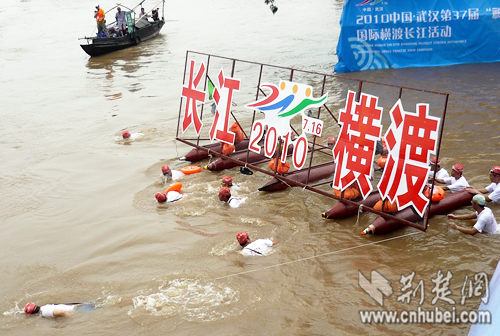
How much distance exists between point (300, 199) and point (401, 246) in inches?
133

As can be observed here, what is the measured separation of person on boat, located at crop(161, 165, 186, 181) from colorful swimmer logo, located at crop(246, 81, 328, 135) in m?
3.52

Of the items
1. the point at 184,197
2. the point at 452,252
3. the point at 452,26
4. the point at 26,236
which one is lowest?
the point at 26,236

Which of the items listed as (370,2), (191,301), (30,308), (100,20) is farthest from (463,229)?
(100,20)

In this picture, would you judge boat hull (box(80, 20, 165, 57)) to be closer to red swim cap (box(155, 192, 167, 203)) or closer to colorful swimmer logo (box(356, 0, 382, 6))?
colorful swimmer logo (box(356, 0, 382, 6))

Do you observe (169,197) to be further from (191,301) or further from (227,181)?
(191,301)

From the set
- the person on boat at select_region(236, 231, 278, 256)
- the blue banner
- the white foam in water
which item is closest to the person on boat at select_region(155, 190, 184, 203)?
the person on boat at select_region(236, 231, 278, 256)

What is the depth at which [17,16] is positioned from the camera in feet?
190

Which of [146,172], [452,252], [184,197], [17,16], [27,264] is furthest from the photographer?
[17,16]

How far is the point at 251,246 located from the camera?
10695mm

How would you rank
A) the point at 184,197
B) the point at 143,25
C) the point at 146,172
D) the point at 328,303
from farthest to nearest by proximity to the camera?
the point at 143,25
the point at 146,172
the point at 184,197
the point at 328,303

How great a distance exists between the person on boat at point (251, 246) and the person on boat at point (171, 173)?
15.7 feet

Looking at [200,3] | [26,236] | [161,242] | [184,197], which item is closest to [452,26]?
[184,197]

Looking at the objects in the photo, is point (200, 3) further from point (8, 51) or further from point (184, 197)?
point (184, 197)

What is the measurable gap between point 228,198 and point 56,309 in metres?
5.12
